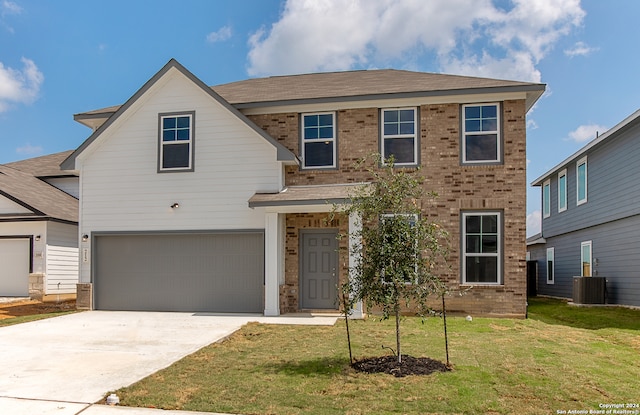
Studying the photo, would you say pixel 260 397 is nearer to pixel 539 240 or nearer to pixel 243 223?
pixel 243 223

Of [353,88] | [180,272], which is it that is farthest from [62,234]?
[353,88]

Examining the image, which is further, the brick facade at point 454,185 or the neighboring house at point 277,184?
the neighboring house at point 277,184

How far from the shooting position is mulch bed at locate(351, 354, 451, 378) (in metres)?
6.98

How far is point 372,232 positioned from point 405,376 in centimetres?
199

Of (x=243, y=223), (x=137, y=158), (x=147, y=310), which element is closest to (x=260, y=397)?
(x=243, y=223)

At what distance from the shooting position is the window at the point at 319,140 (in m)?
13.5

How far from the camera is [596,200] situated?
61.2ft

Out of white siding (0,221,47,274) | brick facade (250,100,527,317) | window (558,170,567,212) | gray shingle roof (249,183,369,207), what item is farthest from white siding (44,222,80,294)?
window (558,170,567,212)

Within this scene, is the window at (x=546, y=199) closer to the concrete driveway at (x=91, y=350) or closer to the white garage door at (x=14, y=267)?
the concrete driveway at (x=91, y=350)

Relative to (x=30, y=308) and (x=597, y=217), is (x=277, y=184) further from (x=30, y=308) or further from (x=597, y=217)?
(x=597, y=217)

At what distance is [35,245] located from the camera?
17.0 meters

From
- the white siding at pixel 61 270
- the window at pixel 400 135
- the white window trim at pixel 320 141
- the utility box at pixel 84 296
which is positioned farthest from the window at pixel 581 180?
the white siding at pixel 61 270

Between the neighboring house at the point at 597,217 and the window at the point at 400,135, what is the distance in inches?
285

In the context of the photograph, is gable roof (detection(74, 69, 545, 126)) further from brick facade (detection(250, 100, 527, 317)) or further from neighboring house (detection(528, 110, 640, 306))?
neighboring house (detection(528, 110, 640, 306))
